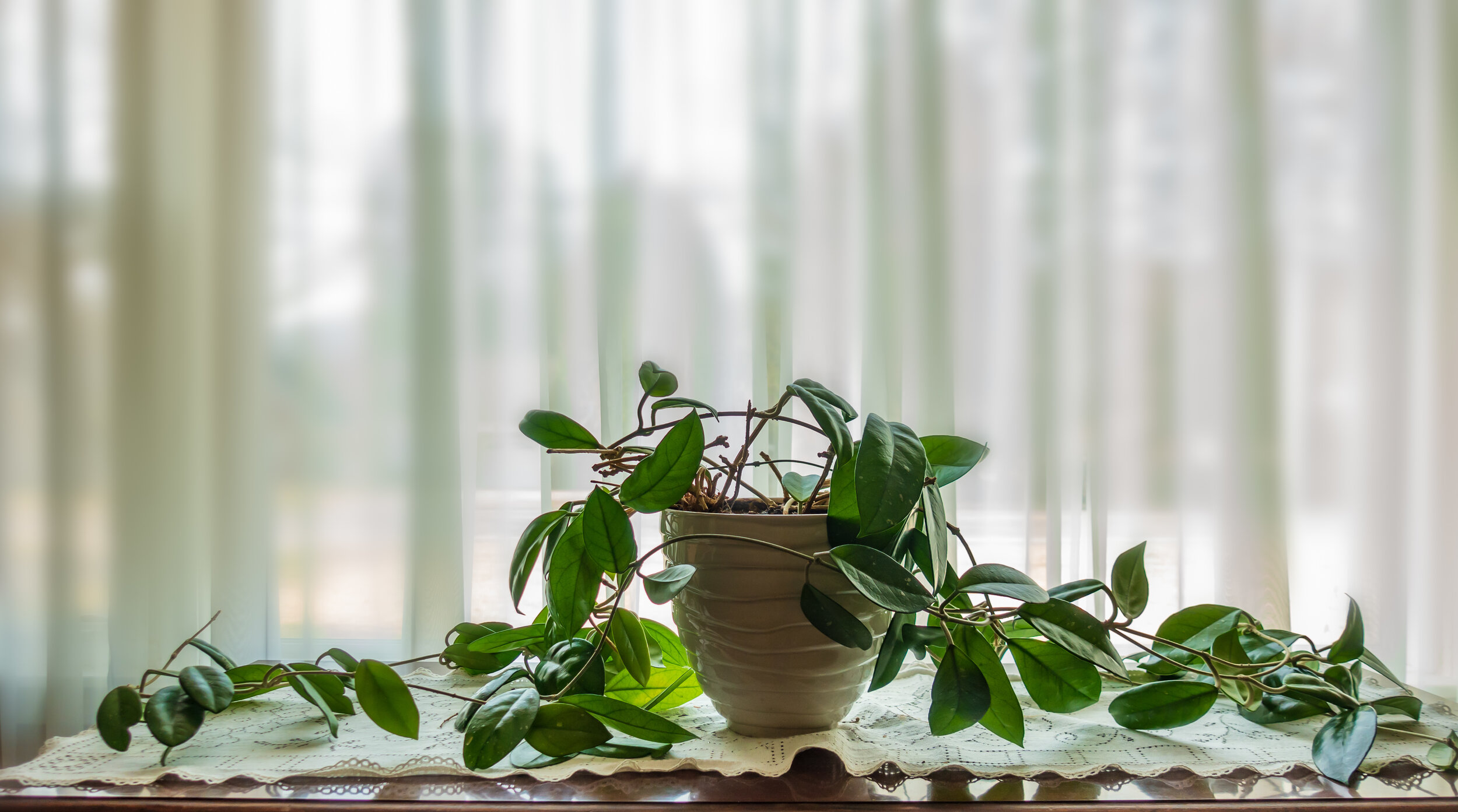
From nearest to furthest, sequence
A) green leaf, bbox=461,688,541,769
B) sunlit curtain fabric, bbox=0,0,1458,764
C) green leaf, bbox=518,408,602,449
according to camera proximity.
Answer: green leaf, bbox=461,688,541,769
green leaf, bbox=518,408,602,449
sunlit curtain fabric, bbox=0,0,1458,764

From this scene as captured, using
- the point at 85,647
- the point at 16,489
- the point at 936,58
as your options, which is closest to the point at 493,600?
the point at 85,647

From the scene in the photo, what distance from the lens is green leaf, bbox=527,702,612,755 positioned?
0.42 m

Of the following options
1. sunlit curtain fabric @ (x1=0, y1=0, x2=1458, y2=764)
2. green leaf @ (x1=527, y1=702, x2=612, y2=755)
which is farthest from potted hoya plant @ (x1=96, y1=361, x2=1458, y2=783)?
sunlit curtain fabric @ (x1=0, y1=0, x2=1458, y2=764)

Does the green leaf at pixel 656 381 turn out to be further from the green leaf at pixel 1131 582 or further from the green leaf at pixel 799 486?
the green leaf at pixel 1131 582

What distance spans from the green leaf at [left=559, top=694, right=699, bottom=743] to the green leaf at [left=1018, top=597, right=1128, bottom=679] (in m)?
0.22

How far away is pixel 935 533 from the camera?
18.8 inches

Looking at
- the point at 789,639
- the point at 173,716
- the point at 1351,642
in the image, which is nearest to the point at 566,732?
the point at 789,639

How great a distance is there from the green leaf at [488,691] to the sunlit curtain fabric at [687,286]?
1.17 ft

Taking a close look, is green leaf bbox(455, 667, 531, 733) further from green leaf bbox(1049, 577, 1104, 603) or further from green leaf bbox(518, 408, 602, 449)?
green leaf bbox(1049, 577, 1104, 603)

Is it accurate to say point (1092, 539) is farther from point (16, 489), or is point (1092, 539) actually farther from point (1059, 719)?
point (16, 489)

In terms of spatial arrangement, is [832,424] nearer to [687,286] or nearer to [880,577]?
[880,577]

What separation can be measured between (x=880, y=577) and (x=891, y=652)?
0.33 ft

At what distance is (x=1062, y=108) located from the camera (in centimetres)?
90

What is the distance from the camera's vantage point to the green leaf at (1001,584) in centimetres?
45
